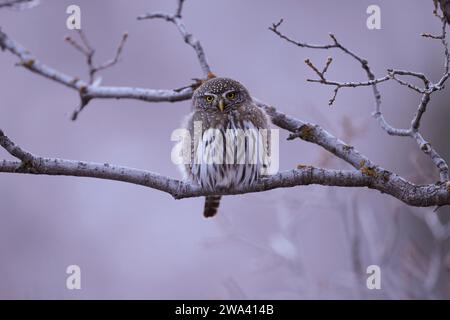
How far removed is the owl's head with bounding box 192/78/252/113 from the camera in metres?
4.22

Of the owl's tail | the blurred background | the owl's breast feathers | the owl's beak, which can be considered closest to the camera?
the owl's breast feathers

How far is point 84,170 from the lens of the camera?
125 inches

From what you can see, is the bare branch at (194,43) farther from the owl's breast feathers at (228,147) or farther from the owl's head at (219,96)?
the owl's breast feathers at (228,147)

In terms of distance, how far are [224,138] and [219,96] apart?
31 centimetres

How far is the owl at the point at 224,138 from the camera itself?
12.8ft

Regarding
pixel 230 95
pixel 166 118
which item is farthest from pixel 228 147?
pixel 166 118

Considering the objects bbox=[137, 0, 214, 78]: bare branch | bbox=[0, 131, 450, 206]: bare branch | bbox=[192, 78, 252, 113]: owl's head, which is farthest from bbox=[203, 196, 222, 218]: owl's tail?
bbox=[0, 131, 450, 206]: bare branch

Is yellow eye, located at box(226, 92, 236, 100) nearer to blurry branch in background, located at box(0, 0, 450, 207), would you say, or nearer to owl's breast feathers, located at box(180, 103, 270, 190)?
owl's breast feathers, located at box(180, 103, 270, 190)

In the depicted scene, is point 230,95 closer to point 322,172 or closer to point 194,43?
point 194,43

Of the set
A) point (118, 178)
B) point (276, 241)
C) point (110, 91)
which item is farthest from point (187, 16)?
point (118, 178)

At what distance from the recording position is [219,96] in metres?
4.23

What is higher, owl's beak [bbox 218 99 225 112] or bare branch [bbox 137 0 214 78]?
bare branch [bbox 137 0 214 78]

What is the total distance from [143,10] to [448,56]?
21.7ft

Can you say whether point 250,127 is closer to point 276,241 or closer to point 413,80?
point 276,241
